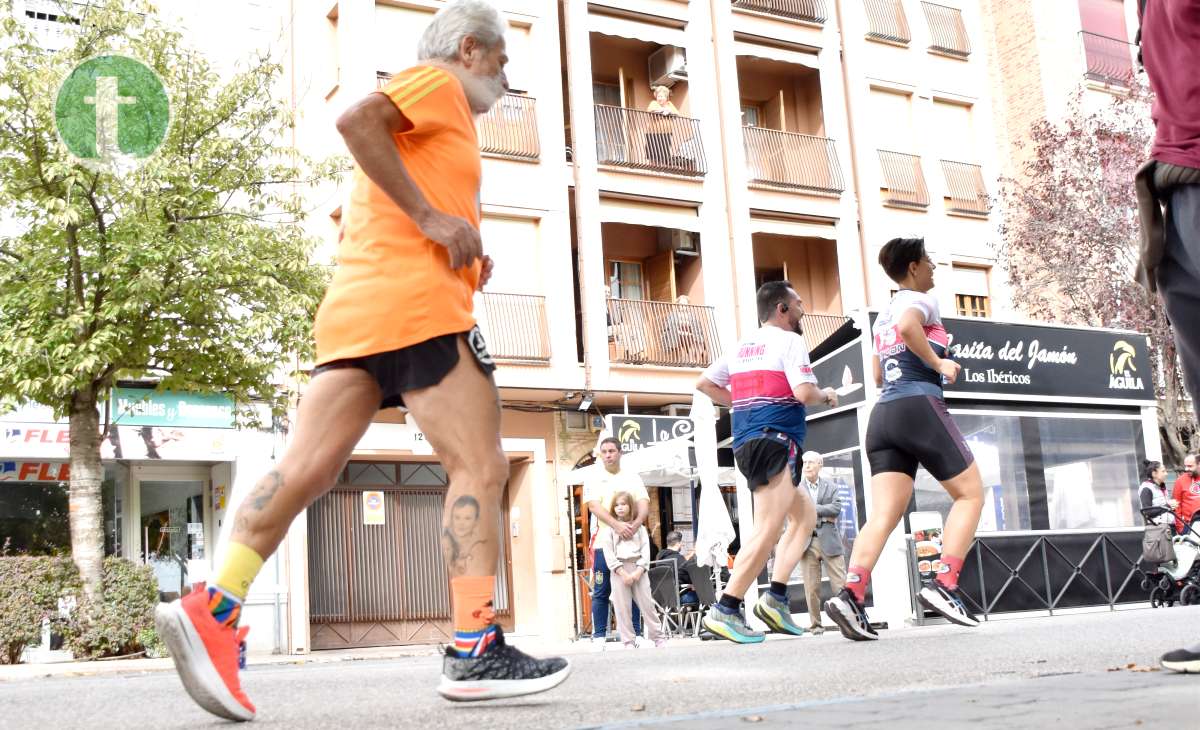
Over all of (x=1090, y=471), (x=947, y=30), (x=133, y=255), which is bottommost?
(x=1090, y=471)

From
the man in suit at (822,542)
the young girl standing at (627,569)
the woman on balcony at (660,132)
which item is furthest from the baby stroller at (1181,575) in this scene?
the woman on balcony at (660,132)

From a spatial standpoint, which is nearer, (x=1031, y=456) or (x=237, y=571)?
(x=237, y=571)

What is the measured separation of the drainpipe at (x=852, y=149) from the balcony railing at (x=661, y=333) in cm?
386

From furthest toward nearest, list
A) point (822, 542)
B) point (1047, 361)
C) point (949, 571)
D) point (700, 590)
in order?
1. point (700, 590)
2. point (1047, 361)
3. point (822, 542)
4. point (949, 571)

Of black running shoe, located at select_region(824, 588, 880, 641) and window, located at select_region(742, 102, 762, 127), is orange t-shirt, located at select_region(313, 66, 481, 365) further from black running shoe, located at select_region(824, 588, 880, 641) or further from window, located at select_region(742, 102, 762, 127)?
window, located at select_region(742, 102, 762, 127)

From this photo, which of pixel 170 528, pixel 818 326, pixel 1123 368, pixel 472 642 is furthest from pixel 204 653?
pixel 818 326

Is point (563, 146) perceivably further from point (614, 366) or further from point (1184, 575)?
point (1184, 575)

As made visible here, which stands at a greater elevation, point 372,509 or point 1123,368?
point 1123,368

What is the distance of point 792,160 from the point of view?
1057 inches

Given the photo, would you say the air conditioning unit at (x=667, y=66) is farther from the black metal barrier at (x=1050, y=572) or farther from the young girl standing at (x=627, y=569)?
the young girl standing at (x=627, y=569)

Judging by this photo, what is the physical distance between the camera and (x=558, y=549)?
23.6 metres

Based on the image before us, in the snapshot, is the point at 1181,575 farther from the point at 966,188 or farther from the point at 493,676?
the point at 966,188

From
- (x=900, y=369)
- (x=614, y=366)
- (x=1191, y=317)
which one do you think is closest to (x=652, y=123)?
(x=614, y=366)

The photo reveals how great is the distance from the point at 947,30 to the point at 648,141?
8878mm
